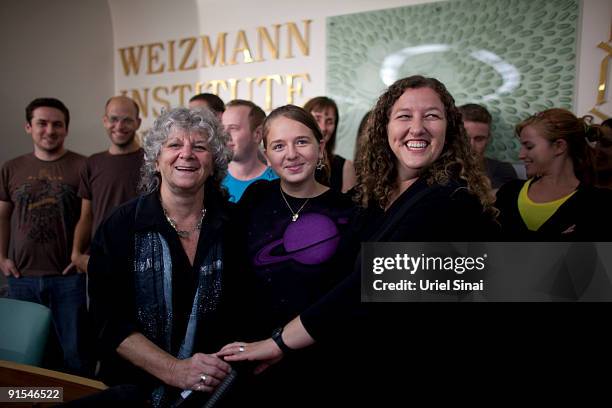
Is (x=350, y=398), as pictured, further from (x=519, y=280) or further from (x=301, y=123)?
(x=301, y=123)

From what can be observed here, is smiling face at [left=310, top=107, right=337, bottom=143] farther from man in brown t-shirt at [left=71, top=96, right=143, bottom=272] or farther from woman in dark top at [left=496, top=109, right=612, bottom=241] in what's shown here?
woman in dark top at [left=496, top=109, right=612, bottom=241]

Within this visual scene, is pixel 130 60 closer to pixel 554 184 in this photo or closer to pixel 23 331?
pixel 23 331

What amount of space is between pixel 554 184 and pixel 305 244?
1229mm

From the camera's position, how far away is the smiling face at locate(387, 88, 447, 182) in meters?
1.41

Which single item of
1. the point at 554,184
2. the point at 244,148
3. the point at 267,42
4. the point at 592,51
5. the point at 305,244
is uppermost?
the point at 267,42

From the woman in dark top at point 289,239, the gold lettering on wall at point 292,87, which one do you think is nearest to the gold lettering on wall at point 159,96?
the gold lettering on wall at point 292,87

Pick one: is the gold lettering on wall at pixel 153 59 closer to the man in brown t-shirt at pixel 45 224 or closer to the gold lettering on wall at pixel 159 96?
the gold lettering on wall at pixel 159 96

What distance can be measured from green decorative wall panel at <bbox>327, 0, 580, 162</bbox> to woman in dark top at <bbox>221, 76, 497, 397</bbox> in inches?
104

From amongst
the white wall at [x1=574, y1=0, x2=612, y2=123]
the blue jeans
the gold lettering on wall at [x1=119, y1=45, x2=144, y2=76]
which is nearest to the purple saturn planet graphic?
the blue jeans

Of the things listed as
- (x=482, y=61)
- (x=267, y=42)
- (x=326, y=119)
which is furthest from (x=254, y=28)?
(x=482, y=61)

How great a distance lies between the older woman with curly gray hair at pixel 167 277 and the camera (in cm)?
149

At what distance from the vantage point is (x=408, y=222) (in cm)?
126

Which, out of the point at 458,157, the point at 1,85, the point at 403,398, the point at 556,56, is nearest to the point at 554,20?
the point at 556,56

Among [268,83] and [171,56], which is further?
[171,56]
